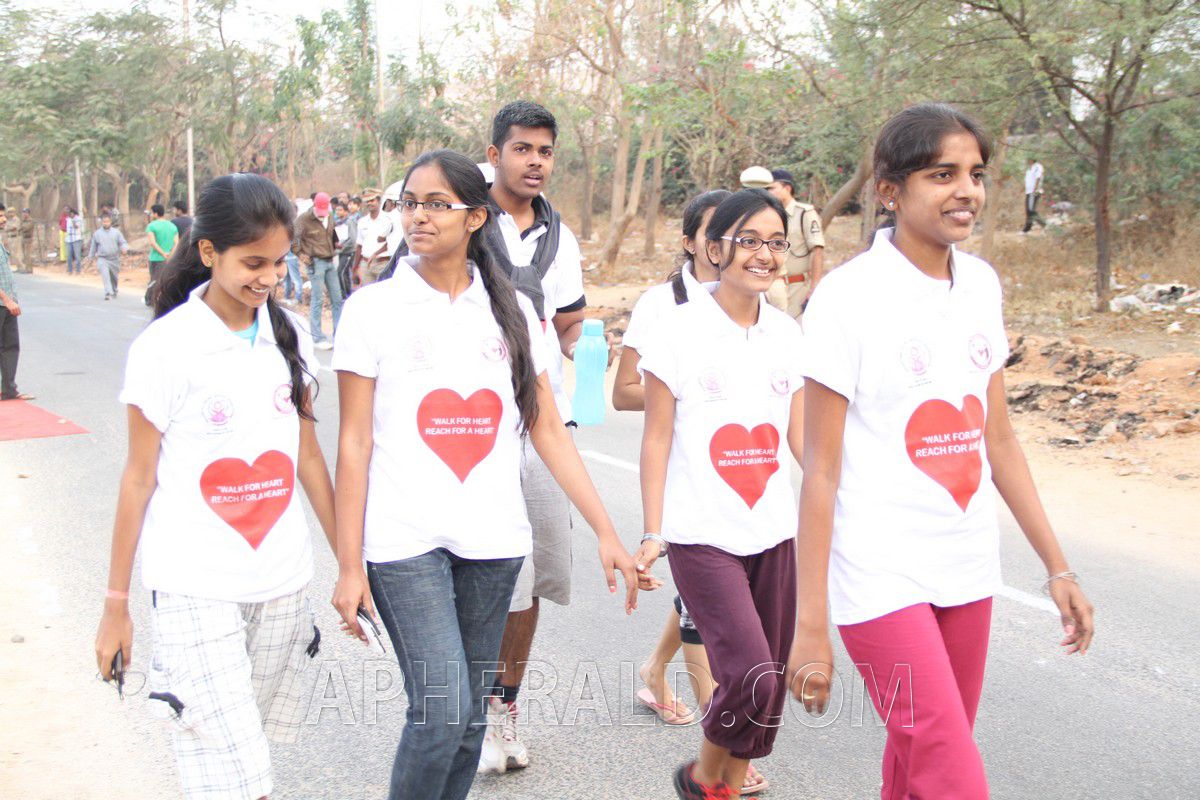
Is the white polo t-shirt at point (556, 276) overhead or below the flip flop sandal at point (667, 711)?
overhead

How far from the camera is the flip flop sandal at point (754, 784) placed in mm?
3836

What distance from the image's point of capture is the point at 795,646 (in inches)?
103

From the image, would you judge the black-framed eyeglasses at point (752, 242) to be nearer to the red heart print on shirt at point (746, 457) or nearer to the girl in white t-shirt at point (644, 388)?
the girl in white t-shirt at point (644, 388)

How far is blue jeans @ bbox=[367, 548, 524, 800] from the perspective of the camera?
2.81m

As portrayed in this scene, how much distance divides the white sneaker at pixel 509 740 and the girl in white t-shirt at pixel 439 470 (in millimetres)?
903

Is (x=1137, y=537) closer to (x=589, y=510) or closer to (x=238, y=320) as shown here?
(x=589, y=510)

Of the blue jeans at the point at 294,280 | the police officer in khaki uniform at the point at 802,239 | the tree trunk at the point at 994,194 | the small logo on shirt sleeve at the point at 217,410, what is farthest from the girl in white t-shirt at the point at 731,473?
the blue jeans at the point at 294,280

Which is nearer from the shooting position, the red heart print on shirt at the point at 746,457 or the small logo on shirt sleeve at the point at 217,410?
the small logo on shirt sleeve at the point at 217,410

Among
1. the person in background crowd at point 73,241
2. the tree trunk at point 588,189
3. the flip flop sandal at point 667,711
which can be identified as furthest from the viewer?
the person in background crowd at point 73,241

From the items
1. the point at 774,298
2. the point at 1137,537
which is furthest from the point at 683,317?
the point at 774,298

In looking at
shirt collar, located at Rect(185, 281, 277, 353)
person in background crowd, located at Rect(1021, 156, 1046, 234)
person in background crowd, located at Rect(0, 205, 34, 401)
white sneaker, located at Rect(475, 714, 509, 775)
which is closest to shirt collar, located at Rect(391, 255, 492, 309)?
shirt collar, located at Rect(185, 281, 277, 353)

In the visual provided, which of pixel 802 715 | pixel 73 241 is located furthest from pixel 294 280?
pixel 73 241

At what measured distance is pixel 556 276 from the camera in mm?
4203

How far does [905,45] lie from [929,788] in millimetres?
12644
